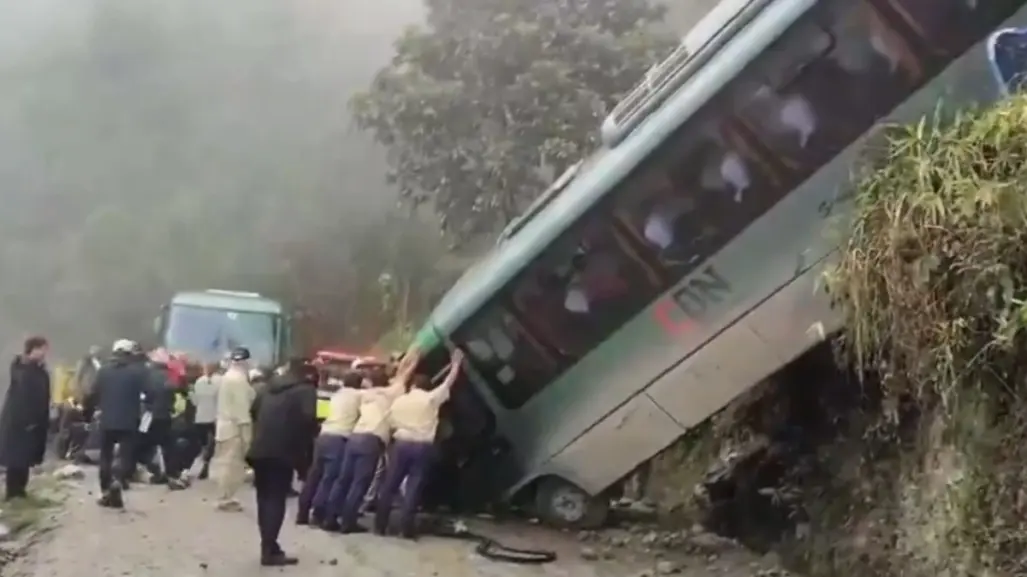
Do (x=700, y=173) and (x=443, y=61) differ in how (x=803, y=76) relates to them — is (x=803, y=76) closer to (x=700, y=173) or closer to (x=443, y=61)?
(x=700, y=173)

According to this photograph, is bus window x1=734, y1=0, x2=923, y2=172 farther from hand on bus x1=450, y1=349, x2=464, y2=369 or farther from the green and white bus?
hand on bus x1=450, y1=349, x2=464, y2=369

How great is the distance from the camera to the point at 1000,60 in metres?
6.29

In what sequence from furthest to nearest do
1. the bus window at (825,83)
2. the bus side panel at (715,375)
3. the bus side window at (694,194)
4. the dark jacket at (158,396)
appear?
1. the dark jacket at (158,396)
2. the bus side panel at (715,375)
3. the bus side window at (694,194)
4. the bus window at (825,83)

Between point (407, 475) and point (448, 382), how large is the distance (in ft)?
2.28

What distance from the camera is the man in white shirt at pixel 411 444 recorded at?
7973mm

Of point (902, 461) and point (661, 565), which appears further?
point (661, 565)

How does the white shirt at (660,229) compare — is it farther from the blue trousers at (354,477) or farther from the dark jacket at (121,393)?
the dark jacket at (121,393)

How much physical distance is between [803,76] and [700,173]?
0.85 m

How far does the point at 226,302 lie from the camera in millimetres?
14477

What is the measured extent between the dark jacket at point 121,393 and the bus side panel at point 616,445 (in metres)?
2.85

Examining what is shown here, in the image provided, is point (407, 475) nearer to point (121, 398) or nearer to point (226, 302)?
point (121, 398)

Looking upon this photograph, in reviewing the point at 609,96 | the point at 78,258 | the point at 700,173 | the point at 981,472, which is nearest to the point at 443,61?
the point at 609,96

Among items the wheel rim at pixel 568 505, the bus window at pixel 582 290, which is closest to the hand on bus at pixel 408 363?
the bus window at pixel 582 290

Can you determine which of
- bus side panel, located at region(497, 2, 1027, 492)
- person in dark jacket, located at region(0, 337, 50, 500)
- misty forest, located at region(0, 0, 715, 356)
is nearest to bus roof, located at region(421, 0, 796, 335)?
bus side panel, located at region(497, 2, 1027, 492)
